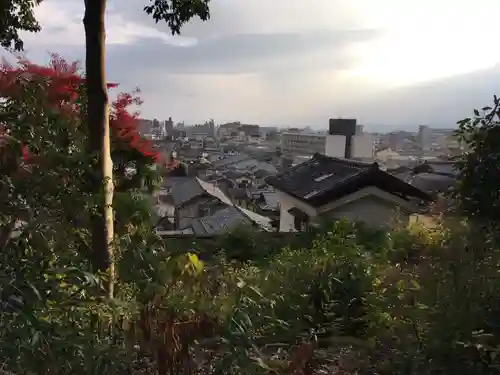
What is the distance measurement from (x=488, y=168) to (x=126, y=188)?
2.64m

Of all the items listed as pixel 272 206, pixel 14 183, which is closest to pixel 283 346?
pixel 14 183

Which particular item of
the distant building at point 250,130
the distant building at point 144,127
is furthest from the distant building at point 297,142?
the distant building at point 144,127

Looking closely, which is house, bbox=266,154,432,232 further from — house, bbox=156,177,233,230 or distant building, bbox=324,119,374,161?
house, bbox=156,177,233,230

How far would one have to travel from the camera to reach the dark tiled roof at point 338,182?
25.6 feet

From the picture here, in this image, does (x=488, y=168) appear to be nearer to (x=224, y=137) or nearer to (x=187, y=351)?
(x=187, y=351)

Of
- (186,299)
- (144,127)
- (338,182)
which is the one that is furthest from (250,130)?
(186,299)

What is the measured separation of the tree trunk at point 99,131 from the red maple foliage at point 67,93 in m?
0.29

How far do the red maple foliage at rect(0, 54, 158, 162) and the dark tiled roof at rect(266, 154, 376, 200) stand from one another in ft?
15.6

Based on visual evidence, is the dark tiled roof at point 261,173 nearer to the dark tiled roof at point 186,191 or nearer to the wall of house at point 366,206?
the dark tiled roof at point 186,191

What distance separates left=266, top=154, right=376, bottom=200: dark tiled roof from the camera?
8203 mm

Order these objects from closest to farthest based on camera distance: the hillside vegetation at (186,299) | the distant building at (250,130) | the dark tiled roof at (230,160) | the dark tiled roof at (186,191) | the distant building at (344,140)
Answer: the hillside vegetation at (186,299), the distant building at (344,140), the dark tiled roof at (186,191), the dark tiled roof at (230,160), the distant building at (250,130)

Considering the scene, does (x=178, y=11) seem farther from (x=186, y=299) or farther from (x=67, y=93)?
(x=186, y=299)

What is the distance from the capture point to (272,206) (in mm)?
17781

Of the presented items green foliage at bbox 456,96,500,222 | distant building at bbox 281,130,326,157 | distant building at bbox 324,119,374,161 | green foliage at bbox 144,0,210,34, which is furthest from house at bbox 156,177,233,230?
distant building at bbox 281,130,326,157
